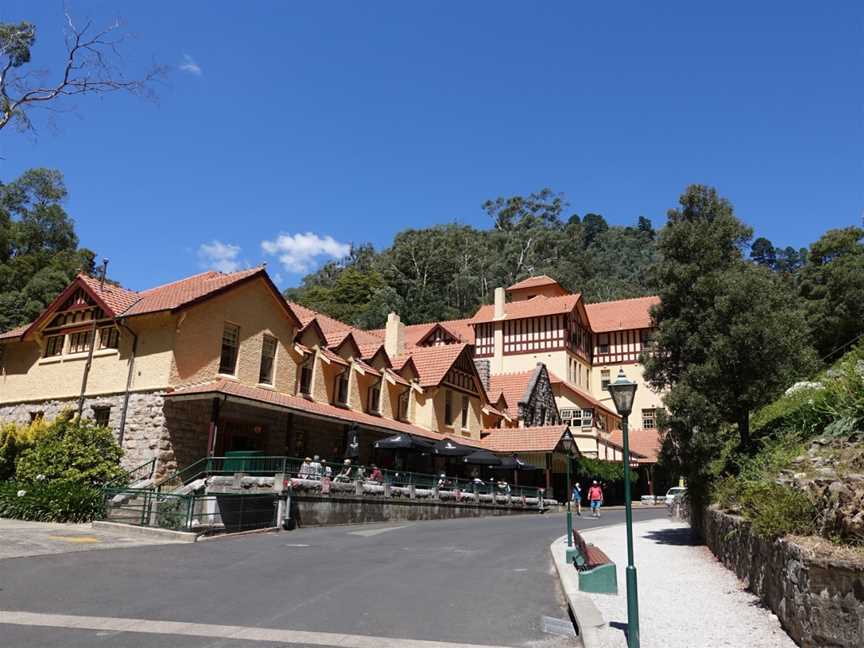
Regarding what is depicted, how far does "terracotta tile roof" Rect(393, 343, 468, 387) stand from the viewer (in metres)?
36.4

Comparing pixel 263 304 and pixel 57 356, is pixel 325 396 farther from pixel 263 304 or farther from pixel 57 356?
pixel 57 356

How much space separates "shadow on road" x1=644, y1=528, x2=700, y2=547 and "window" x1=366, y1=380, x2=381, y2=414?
15468 millimetres

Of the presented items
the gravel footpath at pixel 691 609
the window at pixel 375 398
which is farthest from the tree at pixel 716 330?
the window at pixel 375 398

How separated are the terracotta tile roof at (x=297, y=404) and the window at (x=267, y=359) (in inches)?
25.7

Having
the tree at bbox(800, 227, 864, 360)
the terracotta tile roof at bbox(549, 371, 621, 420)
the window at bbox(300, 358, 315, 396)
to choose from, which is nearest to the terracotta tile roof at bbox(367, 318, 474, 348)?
the terracotta tile roof at bbox(549, 371, 621, 420)

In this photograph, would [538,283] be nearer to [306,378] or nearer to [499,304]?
[499,304]

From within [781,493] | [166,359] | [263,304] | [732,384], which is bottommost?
[781,493]

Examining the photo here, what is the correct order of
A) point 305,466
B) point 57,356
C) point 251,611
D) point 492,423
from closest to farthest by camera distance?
point 251,611, point 305,466, point 57,356, point 492,423

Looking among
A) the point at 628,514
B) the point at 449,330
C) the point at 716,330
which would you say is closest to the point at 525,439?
the point at 449,330

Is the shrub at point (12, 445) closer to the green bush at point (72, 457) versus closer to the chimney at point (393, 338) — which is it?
the green bush at point (72, 457)

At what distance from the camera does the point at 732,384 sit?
15281mm

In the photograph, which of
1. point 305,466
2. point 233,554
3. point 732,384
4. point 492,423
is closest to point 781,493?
point 732,384

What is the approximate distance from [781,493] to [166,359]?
1910 cm

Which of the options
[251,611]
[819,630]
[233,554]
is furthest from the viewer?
[233,554]
